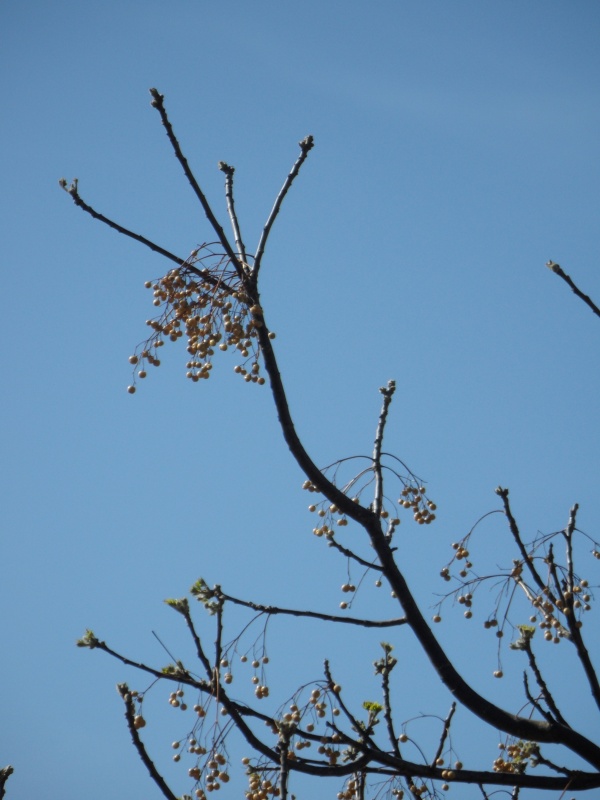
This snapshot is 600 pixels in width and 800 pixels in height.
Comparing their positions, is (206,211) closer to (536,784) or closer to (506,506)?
(506,506)

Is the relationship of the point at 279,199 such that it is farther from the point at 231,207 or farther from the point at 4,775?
the point at 4,775

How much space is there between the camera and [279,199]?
4.75 m

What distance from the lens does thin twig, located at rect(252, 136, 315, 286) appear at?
459 cm

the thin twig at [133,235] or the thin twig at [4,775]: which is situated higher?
the thin twig at [133,235]

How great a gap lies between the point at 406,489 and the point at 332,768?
9.50 feet


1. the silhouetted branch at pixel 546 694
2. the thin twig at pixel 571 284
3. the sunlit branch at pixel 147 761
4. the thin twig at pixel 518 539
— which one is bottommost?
the sunlit branch at pixel 147 761

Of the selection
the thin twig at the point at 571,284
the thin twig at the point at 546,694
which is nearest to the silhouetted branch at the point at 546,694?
the thin twig at the point at 546,694

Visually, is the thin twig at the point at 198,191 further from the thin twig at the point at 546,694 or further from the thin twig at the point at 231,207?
the thin twig at the point at 546,694

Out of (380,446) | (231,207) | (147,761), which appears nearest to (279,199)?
(231,207)

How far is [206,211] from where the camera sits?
14.3ft

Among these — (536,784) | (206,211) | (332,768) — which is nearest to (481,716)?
(536,784)

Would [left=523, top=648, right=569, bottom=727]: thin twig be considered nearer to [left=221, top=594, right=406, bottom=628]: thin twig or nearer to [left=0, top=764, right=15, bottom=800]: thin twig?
[left=221, top=594, right=406, bottom=628]: thin twig

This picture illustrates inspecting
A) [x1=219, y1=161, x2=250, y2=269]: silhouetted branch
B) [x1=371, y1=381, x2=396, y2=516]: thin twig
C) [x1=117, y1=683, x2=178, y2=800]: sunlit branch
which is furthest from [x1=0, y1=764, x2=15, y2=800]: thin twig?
[x1=219, y1=161, x2=250, y2=269]: silhouetted branch

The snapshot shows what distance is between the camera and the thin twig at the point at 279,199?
4.59 meters
